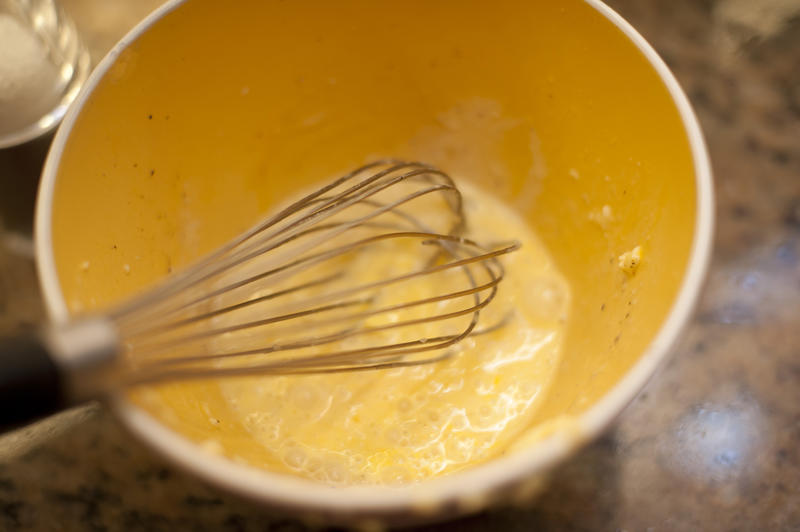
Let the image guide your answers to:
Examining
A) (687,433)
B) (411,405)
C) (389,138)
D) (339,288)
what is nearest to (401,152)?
(389,138)

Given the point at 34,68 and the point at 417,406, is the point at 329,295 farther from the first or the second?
the point at 34,68

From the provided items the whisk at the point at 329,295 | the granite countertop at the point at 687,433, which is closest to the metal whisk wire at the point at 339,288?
the whisk at the point at 329,295

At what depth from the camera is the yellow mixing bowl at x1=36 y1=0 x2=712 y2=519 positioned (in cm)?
35

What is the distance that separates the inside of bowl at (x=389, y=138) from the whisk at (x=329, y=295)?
0.04 meters

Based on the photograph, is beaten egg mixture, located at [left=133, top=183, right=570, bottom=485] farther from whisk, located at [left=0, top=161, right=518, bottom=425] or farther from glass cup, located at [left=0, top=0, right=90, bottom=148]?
glass cup, located at [left=0, top=0, right=90, bottom=148]

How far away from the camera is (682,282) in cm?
36

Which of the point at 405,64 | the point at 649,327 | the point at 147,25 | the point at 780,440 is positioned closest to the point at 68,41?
the point at 147,25

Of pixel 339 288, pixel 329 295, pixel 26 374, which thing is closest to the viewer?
pixel 26 374

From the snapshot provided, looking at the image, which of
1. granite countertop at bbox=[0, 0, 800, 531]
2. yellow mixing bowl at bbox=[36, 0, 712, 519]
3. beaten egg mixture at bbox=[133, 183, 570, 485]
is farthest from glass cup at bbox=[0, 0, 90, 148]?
beaten egg mixture at bbox=[133, 183, 570, 485]

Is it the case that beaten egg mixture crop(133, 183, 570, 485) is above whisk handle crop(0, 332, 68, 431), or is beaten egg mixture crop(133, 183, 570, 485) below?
below

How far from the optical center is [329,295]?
460mm

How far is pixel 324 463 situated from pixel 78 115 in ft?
0.99

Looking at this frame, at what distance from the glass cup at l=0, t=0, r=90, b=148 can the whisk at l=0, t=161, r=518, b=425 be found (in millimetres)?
198

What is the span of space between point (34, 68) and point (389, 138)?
0.32 metres
